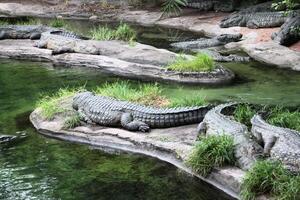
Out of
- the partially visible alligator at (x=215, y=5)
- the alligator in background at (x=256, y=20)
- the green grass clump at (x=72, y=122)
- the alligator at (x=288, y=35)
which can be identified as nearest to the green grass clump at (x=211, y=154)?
the green grass clump at (x=72, y=122)

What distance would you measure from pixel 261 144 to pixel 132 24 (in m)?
15.0

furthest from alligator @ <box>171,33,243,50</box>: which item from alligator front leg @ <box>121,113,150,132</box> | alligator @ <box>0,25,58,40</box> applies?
alligator front leg @ <box>121,113,150,132</box>

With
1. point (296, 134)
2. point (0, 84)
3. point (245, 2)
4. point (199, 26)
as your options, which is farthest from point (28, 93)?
point (245, 2)

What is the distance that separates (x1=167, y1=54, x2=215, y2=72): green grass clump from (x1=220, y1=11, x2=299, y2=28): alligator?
568 centimetres

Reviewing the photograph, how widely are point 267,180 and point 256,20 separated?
12263 millimetres

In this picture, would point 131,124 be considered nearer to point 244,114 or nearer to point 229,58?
point 244,114

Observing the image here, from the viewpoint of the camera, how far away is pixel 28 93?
1066cm

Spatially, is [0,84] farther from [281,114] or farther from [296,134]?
[296,134]

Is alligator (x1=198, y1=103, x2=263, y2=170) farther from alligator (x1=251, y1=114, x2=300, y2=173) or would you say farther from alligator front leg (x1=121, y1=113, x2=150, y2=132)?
alligator front leg (x1=121, y1=113, x2=150, y2=132)

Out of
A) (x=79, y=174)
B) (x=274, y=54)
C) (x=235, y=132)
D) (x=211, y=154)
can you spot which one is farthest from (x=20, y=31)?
(x=211, y=154)

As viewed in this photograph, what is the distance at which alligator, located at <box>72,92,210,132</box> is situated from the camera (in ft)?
24.5

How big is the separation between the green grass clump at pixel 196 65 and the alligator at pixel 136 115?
341 centimetres

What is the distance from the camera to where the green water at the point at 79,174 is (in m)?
5.98

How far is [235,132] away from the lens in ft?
20.5
